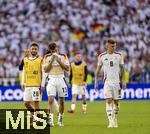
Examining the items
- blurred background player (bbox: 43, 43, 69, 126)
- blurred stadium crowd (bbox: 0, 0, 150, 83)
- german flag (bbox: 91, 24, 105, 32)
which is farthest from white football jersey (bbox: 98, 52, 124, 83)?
german flag (bbox: 91, 24, 105, 32)

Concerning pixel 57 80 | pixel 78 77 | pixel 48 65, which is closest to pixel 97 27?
pixel 78 77

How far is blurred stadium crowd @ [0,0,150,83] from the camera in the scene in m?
42.7

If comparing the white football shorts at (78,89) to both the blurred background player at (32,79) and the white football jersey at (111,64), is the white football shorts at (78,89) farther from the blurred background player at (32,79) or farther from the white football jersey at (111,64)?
the white football jersey at (111,64)

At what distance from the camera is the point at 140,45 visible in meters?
43.4

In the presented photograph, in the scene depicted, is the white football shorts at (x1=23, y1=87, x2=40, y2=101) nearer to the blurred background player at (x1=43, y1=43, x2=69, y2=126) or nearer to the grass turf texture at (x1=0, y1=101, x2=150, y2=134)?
the blurred background player at (x1=43, y1=43, x2=69, y2=126)

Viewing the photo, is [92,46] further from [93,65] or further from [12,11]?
[12,11]

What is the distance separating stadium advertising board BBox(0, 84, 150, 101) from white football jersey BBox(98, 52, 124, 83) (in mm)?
19231

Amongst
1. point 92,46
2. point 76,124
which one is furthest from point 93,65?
point 76,124

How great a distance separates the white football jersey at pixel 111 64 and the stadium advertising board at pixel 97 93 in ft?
63.1

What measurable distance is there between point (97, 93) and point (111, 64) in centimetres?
1979

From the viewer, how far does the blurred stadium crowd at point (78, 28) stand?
140 feet

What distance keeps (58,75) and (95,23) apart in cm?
2351

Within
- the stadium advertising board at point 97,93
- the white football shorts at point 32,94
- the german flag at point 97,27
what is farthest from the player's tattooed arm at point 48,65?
the german flag at point 97,27

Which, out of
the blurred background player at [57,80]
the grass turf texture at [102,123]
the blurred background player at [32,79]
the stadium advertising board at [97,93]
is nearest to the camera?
the grass turf texture at [102,123]
